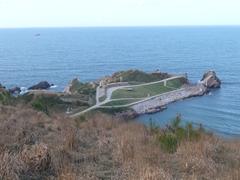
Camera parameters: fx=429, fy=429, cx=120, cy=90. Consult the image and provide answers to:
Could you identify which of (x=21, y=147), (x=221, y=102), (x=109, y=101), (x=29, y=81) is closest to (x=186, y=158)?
(x=21, y=147)

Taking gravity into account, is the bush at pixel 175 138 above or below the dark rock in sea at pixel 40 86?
above

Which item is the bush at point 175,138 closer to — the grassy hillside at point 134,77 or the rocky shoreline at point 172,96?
the rocky shoreline at point 172,96

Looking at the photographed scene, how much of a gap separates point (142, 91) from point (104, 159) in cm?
7601

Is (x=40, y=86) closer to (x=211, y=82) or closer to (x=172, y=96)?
(x=172, y=96)

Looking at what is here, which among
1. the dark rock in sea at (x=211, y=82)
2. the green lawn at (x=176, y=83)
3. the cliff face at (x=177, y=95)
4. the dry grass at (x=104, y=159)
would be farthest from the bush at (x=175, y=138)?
the dark rock in sea at (x=211, y=82)

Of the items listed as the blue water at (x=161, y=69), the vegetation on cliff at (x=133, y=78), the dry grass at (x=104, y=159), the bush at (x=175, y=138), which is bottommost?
the blue water at (x=161, y=69)

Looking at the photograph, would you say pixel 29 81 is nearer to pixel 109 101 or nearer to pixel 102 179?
pixel 109 101

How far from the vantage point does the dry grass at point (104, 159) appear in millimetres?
8133

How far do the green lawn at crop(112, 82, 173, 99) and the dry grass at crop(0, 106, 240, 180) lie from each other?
6544 cm

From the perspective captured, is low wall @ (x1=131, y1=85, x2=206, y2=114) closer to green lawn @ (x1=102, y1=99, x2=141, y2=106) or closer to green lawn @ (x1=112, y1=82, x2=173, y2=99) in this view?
green lawn @ (x1=102, y1=99, x2=141, y2=106)

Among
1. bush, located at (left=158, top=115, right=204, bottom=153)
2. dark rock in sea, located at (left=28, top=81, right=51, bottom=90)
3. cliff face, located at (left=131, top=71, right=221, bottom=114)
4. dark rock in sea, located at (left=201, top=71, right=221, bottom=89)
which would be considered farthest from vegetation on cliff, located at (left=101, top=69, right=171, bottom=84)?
bush, located at (left=158, top=115, right=204, bottom=153)

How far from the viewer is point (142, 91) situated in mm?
85812

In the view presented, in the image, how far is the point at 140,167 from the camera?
8.67 m

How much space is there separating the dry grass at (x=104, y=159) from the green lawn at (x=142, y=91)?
6544 centimetres
